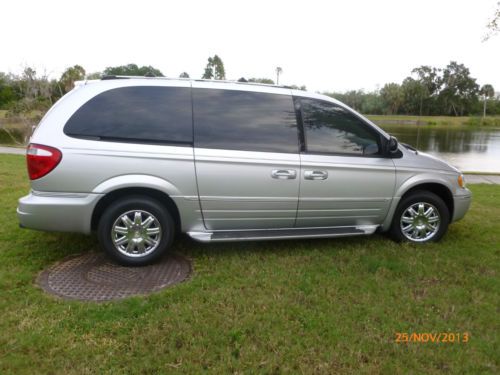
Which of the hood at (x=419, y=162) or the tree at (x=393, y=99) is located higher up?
the tree at (x=393, y=99)

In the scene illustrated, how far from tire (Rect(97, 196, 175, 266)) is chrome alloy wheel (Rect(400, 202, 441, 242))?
9.04 ft

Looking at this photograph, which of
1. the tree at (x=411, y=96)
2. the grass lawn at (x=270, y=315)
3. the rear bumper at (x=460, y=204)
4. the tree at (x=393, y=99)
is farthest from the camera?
the tree at (x=393, y=99)

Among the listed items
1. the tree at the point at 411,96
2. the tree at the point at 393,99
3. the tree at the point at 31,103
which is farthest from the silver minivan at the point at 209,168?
the tree at the point at 393,99

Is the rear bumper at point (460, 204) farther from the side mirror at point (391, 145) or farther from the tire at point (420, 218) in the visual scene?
the side mirror at point (391, 145)

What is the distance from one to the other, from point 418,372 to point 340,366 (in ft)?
1.62

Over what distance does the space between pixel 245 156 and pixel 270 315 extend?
5.22 feet

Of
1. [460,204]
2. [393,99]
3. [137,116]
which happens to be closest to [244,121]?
[137,116]

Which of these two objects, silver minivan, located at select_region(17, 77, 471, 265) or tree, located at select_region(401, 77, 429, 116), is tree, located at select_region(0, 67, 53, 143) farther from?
tree, located at select_region(401, 77, 429, 116)

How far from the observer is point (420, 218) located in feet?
14.8

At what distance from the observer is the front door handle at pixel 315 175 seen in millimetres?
3965

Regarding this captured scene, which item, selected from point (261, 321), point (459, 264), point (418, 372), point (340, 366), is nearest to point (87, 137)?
point (261, 321)

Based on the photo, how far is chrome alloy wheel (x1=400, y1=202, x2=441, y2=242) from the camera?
4492 mm

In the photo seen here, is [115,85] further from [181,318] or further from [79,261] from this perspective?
[181,318]

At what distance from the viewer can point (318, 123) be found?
13.6ft
